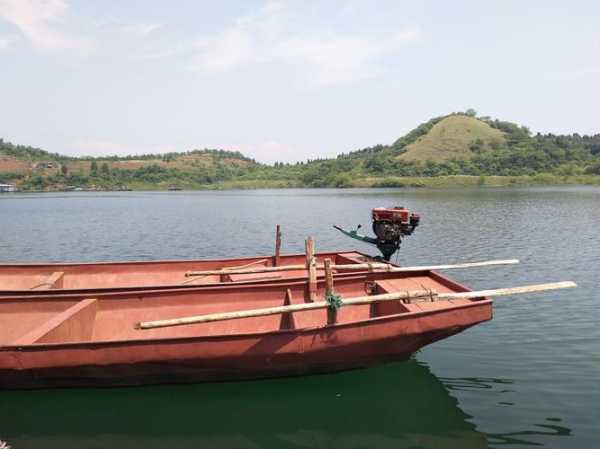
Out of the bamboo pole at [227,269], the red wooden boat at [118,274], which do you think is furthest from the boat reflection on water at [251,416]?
the red wooden boat at [118,274]

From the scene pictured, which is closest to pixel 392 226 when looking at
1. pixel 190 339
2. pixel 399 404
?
pixel 399 404

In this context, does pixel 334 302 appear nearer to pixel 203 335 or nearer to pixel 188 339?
pixel 203 335

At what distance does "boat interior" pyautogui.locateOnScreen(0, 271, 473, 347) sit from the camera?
9.83 meters

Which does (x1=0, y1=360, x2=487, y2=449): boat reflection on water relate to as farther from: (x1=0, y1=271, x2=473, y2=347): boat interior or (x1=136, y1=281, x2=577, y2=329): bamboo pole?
(x1=136, y1=281, x2=577, y2=329): bamboo pole

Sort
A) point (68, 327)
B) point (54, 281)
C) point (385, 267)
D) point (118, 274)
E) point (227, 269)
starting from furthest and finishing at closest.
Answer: point (118, 274)
point (227, 269)
point (54, 281)
point (385, 267)
point (68, 327)

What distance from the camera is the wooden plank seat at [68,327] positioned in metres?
8.40

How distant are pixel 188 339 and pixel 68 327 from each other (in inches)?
112

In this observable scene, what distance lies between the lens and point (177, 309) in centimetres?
1037

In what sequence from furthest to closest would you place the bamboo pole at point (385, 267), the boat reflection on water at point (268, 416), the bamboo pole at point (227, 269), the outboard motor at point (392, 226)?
the outboard motor at point (392, 226)
the bamboo pole at point (227, 269)
the bamboo pole at point (385, 267)
the boat reflection on water at point (268, 416)

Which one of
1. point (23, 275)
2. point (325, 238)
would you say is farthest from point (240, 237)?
point (23, 275)

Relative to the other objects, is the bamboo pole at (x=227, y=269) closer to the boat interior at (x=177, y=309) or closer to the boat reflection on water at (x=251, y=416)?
the boat interior at (x=177, y=309)

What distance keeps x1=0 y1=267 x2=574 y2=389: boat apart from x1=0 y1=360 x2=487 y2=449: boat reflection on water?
0.35m

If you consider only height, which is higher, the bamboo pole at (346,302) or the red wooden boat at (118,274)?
the bamboo pole at (346,302)

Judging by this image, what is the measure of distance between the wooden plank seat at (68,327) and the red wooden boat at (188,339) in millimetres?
21
